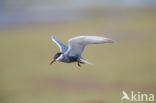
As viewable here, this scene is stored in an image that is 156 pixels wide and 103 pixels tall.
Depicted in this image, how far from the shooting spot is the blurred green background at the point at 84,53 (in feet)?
8.52

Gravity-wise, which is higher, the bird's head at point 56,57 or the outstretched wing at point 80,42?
the outstretched wing at point 80,42

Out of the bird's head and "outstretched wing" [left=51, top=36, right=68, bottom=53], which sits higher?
"outstretched wing" [left=51, top=36, right=68, bottom=53]

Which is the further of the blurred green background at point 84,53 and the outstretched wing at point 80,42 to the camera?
the blurred green background at point 84,53

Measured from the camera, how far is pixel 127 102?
2617 millimetres

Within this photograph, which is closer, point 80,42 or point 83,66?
point 80,42

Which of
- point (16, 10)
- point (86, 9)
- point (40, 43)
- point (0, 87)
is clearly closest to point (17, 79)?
point (0, 87)

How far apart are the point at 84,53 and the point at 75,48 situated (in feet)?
0.34

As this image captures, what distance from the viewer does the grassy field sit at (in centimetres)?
259

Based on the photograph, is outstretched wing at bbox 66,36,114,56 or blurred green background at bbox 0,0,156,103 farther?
blurred green background at bbox 0,0,156,103

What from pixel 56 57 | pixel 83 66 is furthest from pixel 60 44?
pixel 83 66

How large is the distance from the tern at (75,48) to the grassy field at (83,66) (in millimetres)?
47

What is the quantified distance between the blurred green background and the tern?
0.16 feet

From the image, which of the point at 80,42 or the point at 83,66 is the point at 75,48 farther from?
the point at 83,66

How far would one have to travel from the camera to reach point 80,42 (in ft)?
8.23
